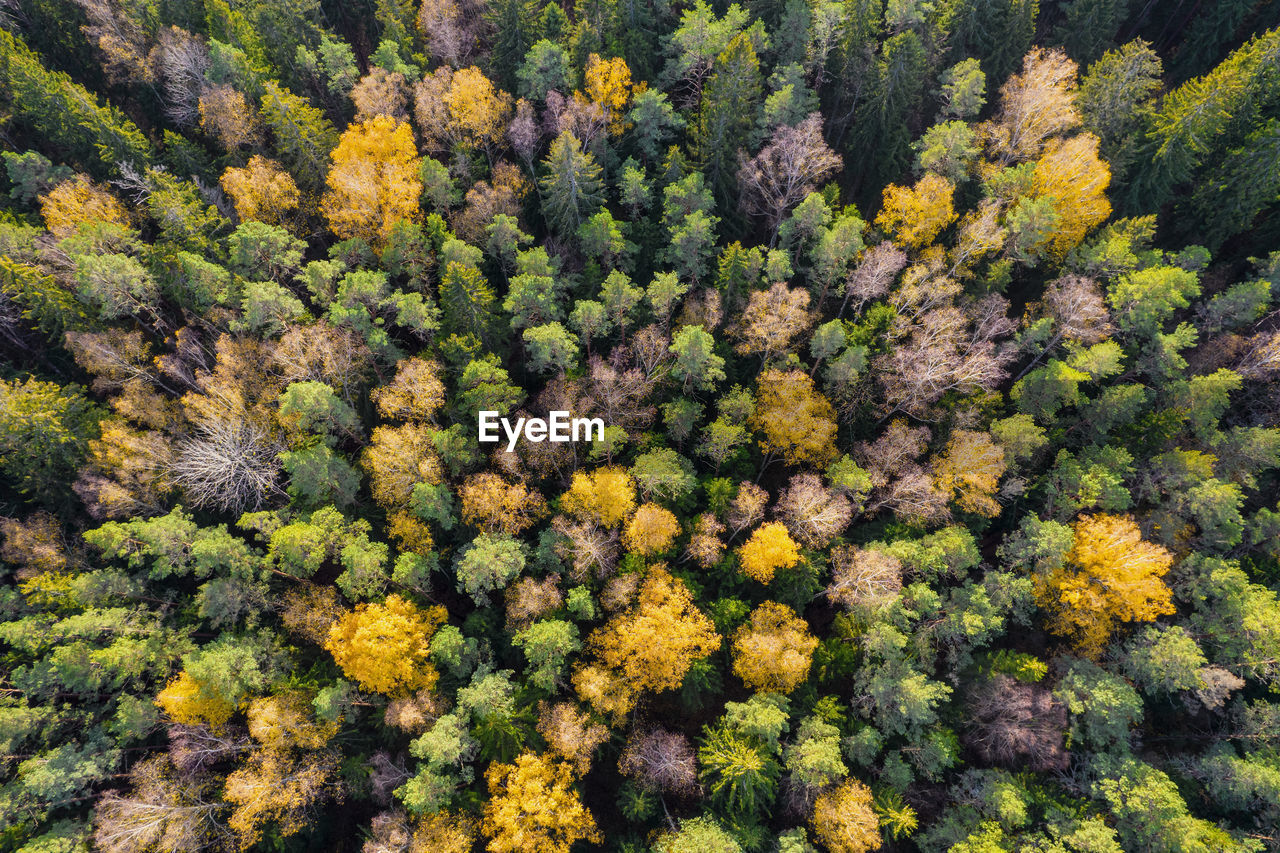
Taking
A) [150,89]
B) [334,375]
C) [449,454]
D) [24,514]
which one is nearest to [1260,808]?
[449,454]

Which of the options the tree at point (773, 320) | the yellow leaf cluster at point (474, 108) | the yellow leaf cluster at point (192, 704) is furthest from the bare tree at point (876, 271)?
the yellow leaf cluster at point (192, 704)

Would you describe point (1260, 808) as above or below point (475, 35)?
below

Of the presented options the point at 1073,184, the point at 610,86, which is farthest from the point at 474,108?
the point at 1073,184

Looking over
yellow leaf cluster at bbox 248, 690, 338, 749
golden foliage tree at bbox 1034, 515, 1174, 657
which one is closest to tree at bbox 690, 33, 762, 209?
golden foliage tree at bbox 1034, 515, 1174, 657

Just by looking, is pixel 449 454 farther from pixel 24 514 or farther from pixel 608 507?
pixel 24 514

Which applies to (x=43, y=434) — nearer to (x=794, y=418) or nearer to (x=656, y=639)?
(x=656, y=639)

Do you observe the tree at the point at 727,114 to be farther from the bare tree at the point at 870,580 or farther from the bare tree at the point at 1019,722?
the bare tree at the point at 1019,722

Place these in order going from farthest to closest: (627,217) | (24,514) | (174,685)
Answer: (627,217) → (24,514) → (174,685)

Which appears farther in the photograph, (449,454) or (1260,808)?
(449,454)
